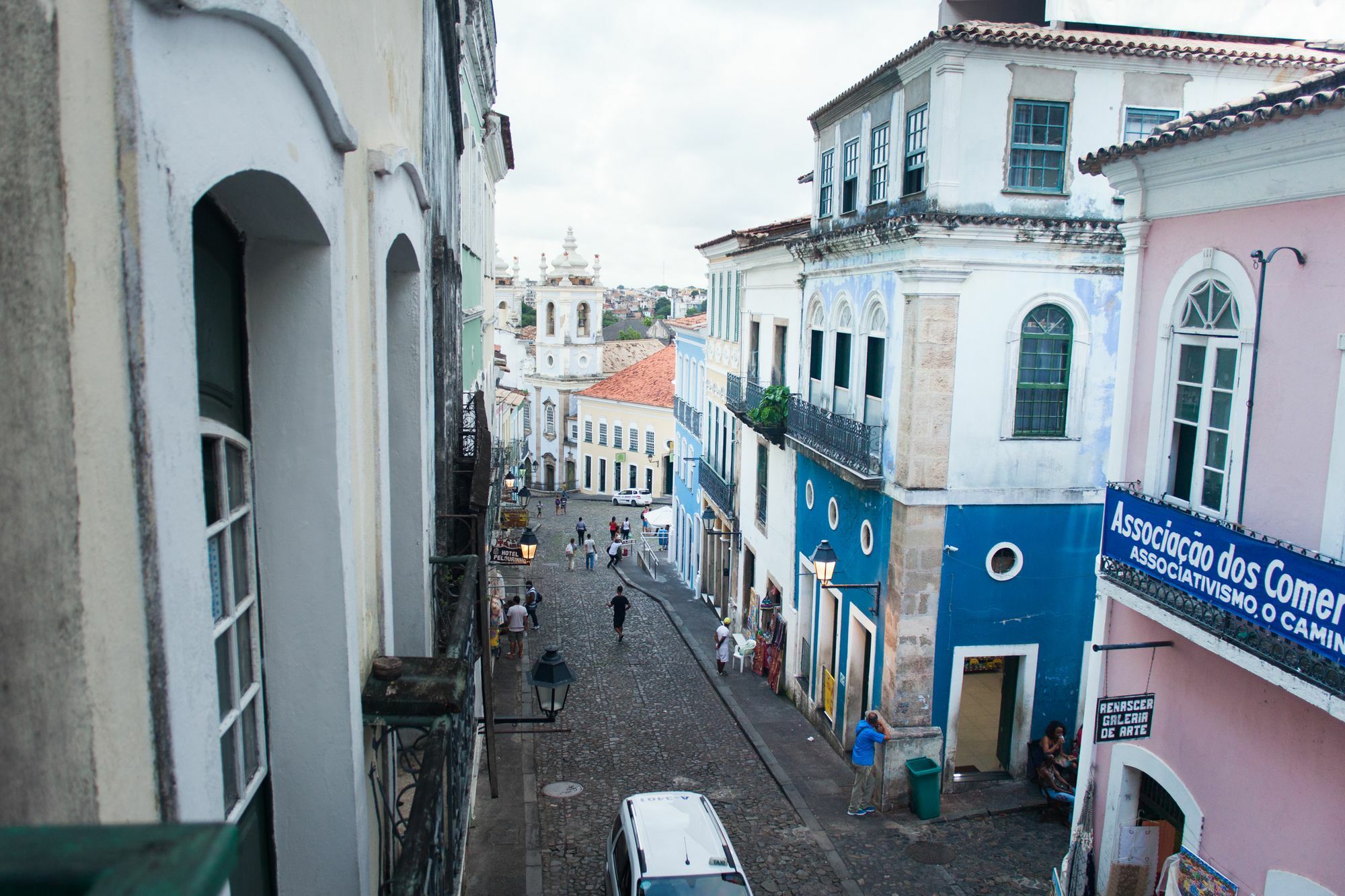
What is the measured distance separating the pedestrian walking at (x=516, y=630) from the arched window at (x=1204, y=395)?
593 inches

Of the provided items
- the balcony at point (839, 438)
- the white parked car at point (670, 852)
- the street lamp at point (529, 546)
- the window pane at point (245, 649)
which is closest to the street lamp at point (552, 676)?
the white parked car at point (670, 852)

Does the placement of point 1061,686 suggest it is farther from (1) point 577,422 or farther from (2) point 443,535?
(1) point 577,422

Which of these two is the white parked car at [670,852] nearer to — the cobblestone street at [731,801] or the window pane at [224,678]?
the cobblestone street at [731,801]

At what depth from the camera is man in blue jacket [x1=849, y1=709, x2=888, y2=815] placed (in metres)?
14.6

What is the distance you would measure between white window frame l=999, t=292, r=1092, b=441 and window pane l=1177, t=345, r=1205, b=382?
16.8 feet

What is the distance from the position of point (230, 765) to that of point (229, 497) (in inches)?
31.4

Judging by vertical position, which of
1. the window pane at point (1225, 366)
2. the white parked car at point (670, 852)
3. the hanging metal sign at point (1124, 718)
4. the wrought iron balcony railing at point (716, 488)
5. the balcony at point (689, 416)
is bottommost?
the white parked car at point (670, 852)

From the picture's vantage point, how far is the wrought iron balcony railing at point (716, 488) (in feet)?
90.1

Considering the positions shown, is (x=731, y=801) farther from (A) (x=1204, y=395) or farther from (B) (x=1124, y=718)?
(A) (x=1204, y=395)

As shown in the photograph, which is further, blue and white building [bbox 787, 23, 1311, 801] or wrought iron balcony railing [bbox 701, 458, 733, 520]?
wrought iron balcony railing [bbox 701, 458, 733, 520]

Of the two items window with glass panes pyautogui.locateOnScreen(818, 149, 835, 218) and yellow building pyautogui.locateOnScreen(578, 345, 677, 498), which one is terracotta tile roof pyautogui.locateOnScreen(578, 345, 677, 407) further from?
window with glass panes pyautogui.locateOnScreen(818, 149, 835, 218)

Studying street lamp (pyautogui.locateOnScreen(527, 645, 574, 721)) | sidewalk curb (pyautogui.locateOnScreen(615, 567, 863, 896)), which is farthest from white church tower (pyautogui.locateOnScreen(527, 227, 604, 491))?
street lamp (pyautogui.locateOnScreen(527, 645, 574, 721))

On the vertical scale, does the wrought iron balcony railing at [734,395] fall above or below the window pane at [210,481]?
below

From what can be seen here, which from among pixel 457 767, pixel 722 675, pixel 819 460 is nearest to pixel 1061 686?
pixel 819 460
